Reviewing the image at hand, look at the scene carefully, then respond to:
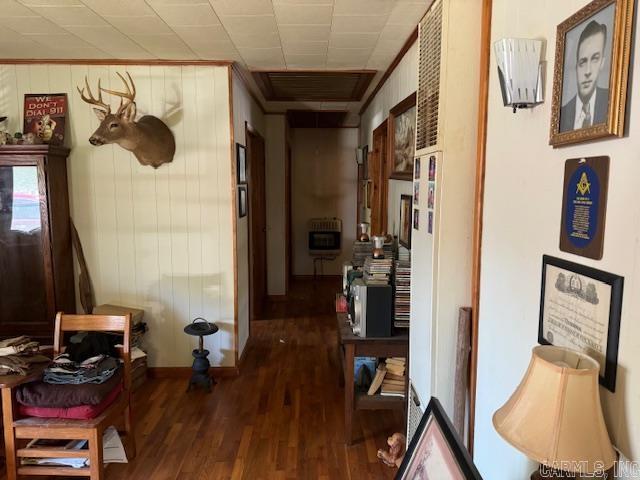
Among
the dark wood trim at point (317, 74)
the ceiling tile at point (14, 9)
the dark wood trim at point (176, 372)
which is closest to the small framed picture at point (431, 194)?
the dark wood trim at point (317, 74)

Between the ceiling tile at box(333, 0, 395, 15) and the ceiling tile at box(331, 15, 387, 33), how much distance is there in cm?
6

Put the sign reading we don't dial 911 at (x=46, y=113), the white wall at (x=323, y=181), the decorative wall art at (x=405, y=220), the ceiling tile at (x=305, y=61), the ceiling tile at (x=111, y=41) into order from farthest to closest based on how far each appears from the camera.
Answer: the white wall at (x=323, y=181) < the sign reading we don't dial 911 at (x=46, y=113) < the ceiling tile at (x=305, y=61) < the decorative wall art at (x=405, y=220) < the ceiling tile at (x=111, y=41)

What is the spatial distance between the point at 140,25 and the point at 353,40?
1.32 metres

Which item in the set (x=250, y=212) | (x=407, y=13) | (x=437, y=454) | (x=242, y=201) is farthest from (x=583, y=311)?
(x=250, y=212)

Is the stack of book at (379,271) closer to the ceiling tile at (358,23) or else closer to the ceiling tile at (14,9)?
the ceiling tile at (358,23)

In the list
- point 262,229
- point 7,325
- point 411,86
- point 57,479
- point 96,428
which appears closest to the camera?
point 96,428

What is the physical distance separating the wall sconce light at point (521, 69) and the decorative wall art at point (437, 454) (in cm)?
93

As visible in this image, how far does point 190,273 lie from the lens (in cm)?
364

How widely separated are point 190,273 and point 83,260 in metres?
0.85

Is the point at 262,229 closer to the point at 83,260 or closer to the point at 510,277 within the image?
the point at 83,260

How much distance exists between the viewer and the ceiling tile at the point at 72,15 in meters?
2.38

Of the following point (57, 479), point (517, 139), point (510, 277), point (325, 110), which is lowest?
point (57, 479)

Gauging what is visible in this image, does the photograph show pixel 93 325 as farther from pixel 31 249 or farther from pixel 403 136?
pixel 403 136

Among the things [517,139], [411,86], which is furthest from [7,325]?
[517,139]
